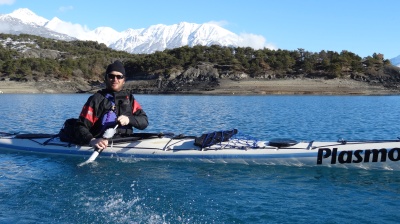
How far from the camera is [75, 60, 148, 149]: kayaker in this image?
977cm

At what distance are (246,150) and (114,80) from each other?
3.85 metres

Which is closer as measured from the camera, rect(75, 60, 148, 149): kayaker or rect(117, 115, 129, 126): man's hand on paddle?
rect(117, 115, 129, 126): man's hand on paddle

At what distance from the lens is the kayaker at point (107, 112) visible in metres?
9.77

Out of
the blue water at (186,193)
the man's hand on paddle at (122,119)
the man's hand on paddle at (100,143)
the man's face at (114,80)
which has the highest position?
the man's face at (114,80)

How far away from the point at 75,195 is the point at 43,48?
119 metres

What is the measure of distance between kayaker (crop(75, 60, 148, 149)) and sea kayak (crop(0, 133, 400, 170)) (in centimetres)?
116

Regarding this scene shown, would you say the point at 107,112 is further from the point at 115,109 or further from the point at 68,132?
the point at 68,132

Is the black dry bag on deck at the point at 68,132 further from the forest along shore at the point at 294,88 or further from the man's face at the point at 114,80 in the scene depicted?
the forest along shore at the point at 294,88

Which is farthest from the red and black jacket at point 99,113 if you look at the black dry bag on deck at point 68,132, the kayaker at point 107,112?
the black dry bag on deck at point 68,132

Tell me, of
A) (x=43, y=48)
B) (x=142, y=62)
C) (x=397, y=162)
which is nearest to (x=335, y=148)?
(x=397, y=162)

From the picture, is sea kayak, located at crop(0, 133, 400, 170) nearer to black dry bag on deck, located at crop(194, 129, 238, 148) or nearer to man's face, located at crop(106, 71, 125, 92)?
black dry bag on deck, located at crop(194, 129, 238, 148)

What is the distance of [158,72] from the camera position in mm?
82500

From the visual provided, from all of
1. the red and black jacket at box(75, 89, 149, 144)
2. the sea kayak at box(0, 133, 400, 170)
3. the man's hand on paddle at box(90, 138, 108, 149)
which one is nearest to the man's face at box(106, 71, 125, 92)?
the red and black jacket at box(75, 89, 149, 144)

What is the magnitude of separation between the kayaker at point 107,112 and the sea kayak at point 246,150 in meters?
1.16
